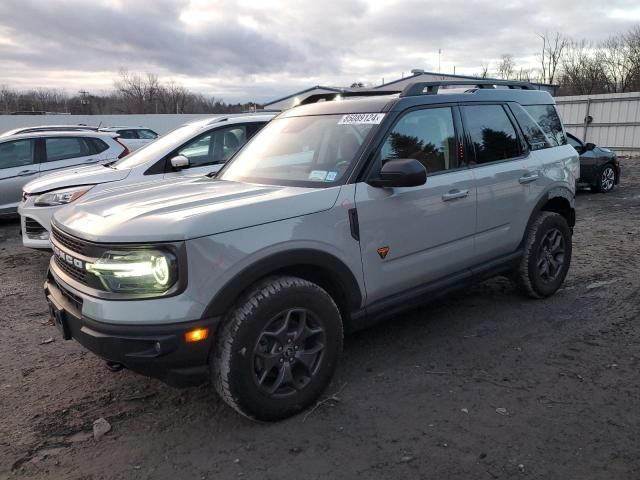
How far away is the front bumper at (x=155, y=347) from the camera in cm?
Result: 254

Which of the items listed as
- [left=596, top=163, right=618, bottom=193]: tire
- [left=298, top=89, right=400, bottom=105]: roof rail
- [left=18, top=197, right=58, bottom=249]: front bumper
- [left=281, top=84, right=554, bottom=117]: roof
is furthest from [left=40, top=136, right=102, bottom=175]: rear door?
[left=596, top=163, right=618, bottom=193]: tire

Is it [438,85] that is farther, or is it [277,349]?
[438,85]

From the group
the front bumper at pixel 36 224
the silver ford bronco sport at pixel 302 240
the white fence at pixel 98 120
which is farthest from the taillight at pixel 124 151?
the white fence at pixel 98 120

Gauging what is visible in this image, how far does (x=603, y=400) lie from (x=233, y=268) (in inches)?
93.5

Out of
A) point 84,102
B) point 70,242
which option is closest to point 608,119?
point 70,242

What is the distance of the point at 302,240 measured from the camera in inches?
116

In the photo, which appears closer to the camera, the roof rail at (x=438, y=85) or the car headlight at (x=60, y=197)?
the roof rail at (x=438, y=85)

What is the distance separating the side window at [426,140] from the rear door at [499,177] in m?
0.22

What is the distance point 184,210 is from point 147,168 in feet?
12.4

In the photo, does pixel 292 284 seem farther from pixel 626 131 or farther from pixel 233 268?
pixel 626 131

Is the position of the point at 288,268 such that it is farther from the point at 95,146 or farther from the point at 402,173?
the point at 95,146

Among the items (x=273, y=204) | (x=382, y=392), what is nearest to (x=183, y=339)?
(x=273, y=204)

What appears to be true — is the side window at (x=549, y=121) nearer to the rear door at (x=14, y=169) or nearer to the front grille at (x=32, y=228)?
the front grille at (x=32, y=228)

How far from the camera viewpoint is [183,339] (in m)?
2.57
